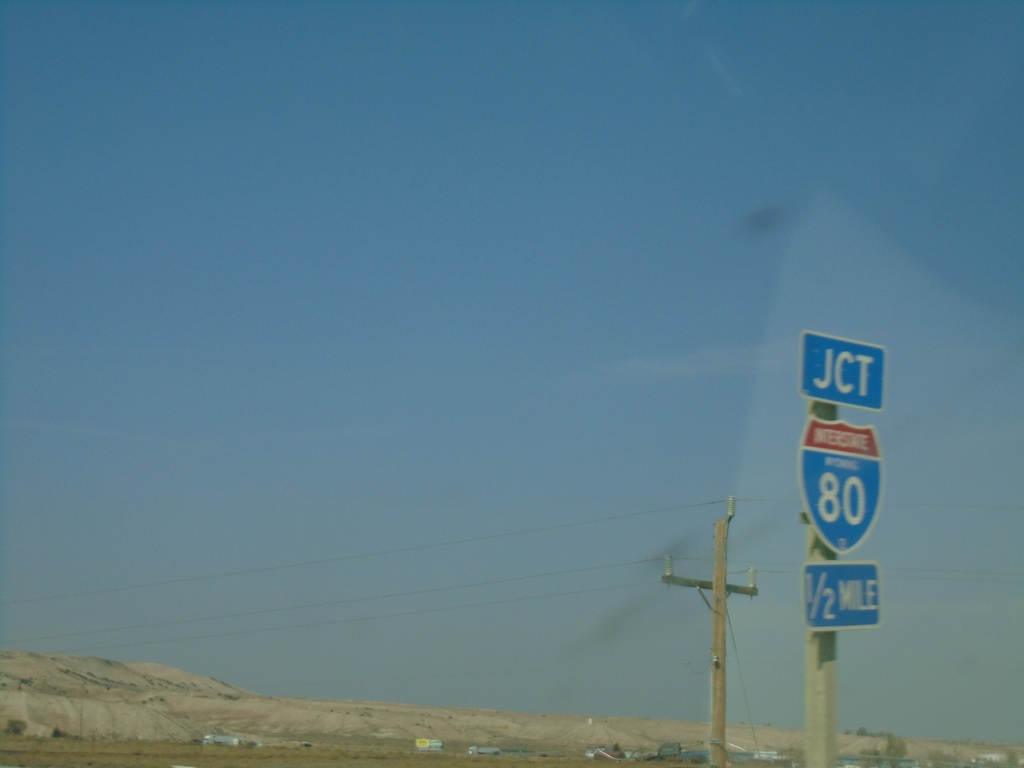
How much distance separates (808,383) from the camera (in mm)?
7805

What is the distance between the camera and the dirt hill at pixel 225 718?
7825 centimetres

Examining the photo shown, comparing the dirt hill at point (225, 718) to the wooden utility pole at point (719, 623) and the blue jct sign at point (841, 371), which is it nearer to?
the wooden utility pole at point (719, 623)

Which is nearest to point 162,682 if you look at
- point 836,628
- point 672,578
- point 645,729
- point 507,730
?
point 507,730

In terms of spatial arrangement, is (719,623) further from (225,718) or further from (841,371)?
(225,718)

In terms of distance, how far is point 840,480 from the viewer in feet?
24.9

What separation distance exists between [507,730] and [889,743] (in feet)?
356

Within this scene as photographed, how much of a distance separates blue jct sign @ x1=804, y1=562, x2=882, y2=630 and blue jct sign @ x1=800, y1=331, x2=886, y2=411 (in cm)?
120

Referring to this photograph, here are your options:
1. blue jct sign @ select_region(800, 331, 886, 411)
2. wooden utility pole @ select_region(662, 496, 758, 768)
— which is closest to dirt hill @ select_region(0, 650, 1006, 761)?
wooden utility pole @ select_region(662, 496, 758, 768)

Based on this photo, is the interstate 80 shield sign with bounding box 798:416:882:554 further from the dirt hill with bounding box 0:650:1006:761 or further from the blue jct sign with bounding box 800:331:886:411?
the dirt hill with bounding box 0:650:1006:761

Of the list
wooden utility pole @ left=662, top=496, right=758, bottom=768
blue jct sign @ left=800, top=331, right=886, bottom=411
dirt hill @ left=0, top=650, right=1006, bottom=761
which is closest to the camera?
blue jct sign @ left=800, top=331, right=886, bottom=411

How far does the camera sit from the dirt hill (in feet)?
257

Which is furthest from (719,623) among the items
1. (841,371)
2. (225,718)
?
(225,718)

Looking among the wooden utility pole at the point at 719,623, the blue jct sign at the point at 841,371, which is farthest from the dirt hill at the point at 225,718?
the blue jct sign at the point at 841,371

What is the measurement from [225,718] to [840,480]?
10849cm
